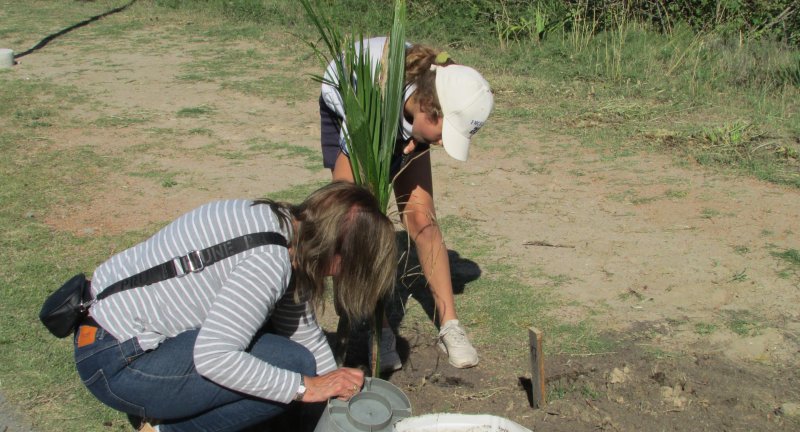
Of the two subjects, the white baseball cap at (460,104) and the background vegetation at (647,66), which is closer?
the white baseball cap at (460,104)

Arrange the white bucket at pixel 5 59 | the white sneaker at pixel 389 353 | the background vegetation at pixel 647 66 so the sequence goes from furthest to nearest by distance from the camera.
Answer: the white bucket at pixel 5 59 < the background vegetation at pixel 647 66 < the white sneaker at pixel 389 353

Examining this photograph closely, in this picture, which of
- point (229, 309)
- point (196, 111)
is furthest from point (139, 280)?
point (196, 111)

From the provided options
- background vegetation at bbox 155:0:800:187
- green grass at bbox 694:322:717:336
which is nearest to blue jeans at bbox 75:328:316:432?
green grass at bbox 694:322:717:336

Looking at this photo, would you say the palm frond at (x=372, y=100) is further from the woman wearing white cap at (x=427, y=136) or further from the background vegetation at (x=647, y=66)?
the background vegetation at (x=647, y=66)

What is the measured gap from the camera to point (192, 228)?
Result: 2586 mm

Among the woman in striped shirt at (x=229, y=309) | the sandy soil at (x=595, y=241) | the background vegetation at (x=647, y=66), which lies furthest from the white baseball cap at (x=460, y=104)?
the background vegetation at (x=647, y=66)

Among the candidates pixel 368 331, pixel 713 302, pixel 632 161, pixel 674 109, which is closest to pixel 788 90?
pixel 674 109

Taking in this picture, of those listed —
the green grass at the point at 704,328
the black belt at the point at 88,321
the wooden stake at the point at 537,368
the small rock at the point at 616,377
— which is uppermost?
the black belt at the point at 88,321

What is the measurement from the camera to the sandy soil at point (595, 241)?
329 cm

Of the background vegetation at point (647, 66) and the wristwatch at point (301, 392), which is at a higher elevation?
the background vegetation at point (647, 66)

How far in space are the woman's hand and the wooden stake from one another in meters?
0.65

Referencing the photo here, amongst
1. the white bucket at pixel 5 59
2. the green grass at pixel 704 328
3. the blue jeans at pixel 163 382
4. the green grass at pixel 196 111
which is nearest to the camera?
the blue jeans at pixel 163 382

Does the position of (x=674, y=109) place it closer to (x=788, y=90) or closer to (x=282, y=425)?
(x=788, y=90)

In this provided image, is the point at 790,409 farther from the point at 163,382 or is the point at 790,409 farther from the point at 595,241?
the point at 163,382
